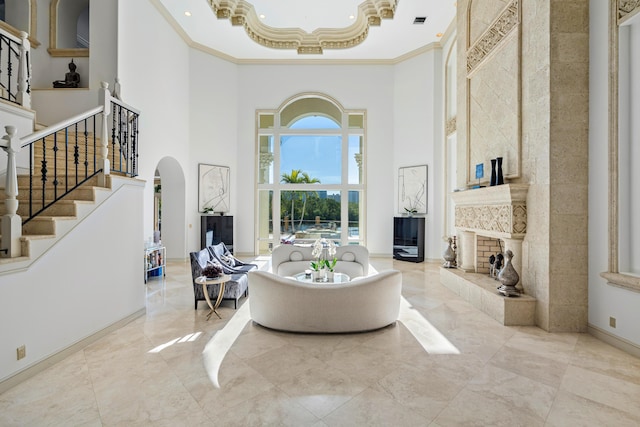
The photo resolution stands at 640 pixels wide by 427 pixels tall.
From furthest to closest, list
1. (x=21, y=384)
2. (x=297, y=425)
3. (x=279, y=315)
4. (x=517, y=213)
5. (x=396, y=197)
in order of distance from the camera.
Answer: (x=396, y=197)
(x=517, y=213)
(x=279, y=315)
(x=21, y=384)
(x=297, y=425)

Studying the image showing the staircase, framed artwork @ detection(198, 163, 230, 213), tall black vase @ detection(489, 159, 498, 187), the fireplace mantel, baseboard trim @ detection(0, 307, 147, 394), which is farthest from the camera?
framed artwork @ detection(198, 163, 230, 213)

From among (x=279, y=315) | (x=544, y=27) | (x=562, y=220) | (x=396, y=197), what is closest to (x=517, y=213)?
(x=562, y=220)

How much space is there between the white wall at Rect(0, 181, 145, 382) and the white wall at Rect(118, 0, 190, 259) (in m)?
2.30

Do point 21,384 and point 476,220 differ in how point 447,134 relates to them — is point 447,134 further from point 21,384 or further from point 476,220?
point 21,384

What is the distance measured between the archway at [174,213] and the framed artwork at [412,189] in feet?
19.4

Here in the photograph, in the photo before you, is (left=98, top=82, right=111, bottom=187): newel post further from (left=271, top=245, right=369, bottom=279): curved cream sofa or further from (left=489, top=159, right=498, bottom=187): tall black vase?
(left=489, top=159, right=498, bottom=187): tall black vase

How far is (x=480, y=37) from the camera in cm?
508

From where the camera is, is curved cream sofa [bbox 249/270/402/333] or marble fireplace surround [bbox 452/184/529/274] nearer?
curved cream sofa [bbox 249/270/402/333]

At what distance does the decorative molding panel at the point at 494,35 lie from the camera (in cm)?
430

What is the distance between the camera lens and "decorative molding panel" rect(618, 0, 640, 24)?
3.07 meters

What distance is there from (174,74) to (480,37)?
21.9 ft

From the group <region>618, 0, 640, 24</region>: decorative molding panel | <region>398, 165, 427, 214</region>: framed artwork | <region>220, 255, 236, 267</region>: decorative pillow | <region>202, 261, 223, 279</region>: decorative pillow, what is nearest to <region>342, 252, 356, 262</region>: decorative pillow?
<region>220, 255, 236, 267</region>: decorative pillow

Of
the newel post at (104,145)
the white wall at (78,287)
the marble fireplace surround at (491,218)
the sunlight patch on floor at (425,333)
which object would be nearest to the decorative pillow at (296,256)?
the sunlight patch on floor at (425,333)

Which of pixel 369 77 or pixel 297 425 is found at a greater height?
pixel 369 77
